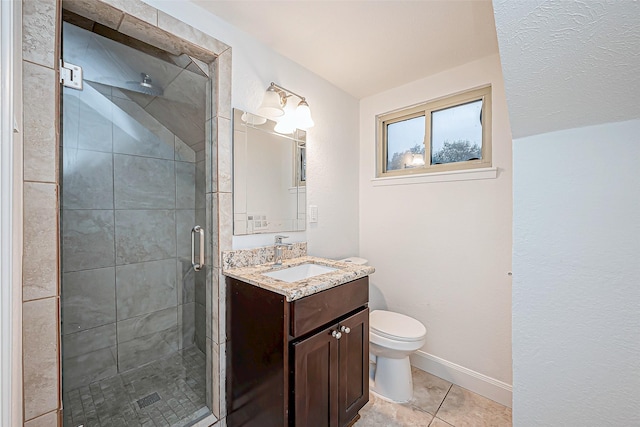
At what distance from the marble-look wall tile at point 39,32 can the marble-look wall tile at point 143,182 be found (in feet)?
3.21

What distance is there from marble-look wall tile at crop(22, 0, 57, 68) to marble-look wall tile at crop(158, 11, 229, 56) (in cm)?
39

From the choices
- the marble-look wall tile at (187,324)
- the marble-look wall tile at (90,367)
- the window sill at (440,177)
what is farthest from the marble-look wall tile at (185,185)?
the window sill at (440,177)

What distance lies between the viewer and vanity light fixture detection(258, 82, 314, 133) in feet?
5.20

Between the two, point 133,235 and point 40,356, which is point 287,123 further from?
point 40,356

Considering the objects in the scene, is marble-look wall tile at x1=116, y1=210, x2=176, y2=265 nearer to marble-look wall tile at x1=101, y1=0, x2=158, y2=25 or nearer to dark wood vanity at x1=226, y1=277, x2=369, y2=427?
dark wood vanity at x1=226, y1=277, x2=369, y2=427

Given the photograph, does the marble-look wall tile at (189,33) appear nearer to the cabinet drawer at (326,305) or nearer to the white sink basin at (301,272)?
the white sink basin at (301,272)

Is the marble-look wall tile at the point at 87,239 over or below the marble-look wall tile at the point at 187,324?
over

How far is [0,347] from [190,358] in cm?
166

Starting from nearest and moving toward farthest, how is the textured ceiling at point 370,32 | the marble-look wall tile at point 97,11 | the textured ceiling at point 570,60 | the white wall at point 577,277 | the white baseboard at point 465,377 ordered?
1. the textured ceiling at point 570,60
2. the white wall at point 577,277
3. the marble-look wall tile at point 97,11
4. the textured ceiling at point 370,32
5. the white baseboard at point 465,377

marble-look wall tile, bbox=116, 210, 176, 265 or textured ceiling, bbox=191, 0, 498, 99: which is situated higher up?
textured ceiling, bbox=191, 0, 498, 99

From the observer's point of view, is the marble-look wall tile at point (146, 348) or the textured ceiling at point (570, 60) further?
the marble-look wall tile at point (146, 348)

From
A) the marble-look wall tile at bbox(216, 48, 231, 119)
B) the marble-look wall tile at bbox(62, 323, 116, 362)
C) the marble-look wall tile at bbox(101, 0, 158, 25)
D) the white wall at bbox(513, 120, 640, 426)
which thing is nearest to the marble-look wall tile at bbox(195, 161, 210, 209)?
the marble-look wall tile at bbox(216, 48, 231, 119)

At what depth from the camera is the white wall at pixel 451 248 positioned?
5.67 feet

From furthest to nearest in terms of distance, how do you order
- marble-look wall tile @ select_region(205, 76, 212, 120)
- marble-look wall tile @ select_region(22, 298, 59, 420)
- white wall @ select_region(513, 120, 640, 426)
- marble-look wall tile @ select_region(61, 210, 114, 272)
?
marble-look wall tile @ select_region(61, 210, 114, 272) → marble-look wall tile @ select_region(205, 76, 212, 120) → marble-look wall tile @ select_region(22, 298, 59, 420) → white wall @ select_region(513, 120, 640, 426)
